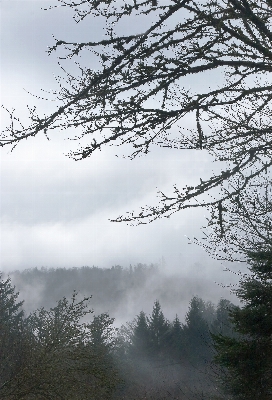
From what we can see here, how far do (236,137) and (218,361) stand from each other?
626cm

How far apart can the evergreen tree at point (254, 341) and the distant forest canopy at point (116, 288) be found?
108600mm

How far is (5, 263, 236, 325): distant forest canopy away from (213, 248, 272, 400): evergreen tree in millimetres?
108600

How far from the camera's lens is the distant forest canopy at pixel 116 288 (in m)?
120

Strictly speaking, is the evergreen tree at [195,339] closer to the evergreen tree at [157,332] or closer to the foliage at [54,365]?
the evergreen tree at [157,332]

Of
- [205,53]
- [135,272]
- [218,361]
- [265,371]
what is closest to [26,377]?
[218,361]

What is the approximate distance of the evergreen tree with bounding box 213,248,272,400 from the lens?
7520 mm

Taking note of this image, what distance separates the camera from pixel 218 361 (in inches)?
320

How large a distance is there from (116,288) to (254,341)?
12713cm

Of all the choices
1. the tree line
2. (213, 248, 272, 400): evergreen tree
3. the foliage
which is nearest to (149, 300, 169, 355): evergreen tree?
the tree line

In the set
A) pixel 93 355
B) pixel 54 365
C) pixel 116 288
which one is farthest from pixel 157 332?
pixel 116 288

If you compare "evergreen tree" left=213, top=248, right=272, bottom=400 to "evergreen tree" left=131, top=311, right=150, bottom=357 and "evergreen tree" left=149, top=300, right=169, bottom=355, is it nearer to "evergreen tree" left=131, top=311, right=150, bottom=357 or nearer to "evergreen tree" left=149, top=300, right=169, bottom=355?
"evergreen tree" left=131, top=311, right=150, bottom=357

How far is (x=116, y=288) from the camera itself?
13125 centimetres

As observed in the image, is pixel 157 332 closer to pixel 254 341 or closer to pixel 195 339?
pixel 195 339

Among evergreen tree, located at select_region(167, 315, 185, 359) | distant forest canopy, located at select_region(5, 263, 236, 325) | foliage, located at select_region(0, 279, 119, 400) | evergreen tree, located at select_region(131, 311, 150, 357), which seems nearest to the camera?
foliage, located at select_region(0, 279, 119, 400)
